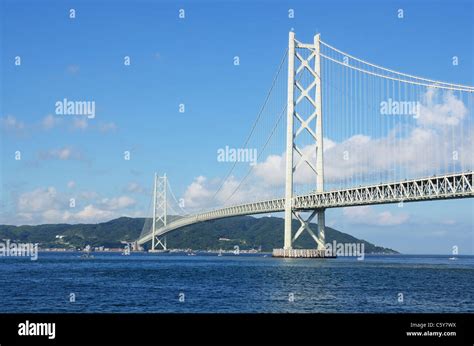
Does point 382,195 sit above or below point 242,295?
above

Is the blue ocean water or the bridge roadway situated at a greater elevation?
the bridge roadway

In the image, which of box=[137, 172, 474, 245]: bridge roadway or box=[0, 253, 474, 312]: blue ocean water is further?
box=[137, 172, 474, 245]: bridge roadway

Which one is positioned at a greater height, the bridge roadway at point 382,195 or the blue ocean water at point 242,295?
the bridge roadway at point 382,195

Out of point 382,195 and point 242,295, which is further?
point 382,195

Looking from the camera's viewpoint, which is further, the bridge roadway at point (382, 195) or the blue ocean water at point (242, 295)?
the bridge roadway at point (382, 195)
